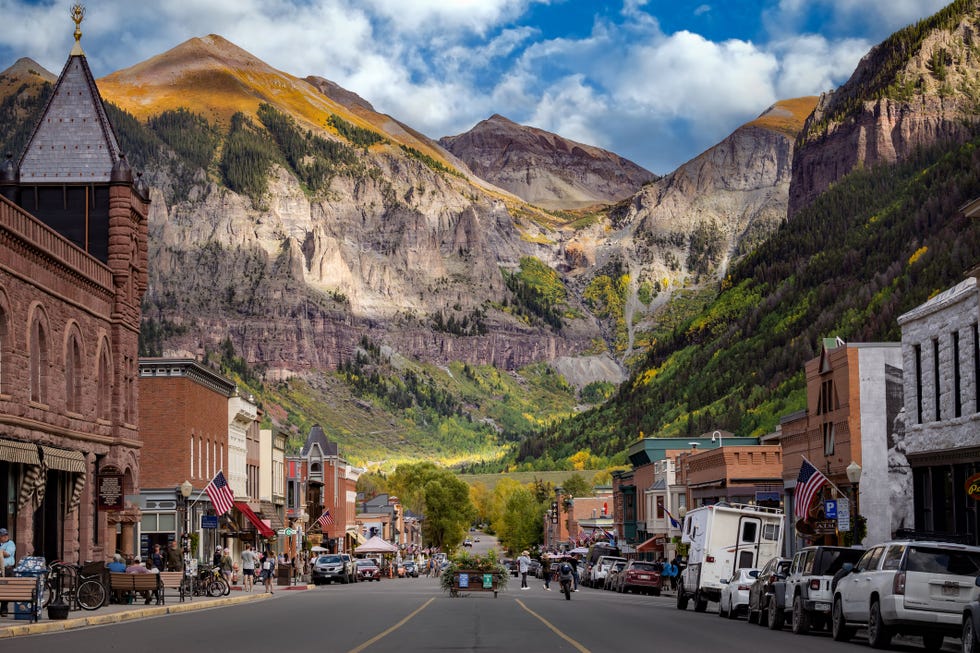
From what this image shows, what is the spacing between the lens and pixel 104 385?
56.4 meters

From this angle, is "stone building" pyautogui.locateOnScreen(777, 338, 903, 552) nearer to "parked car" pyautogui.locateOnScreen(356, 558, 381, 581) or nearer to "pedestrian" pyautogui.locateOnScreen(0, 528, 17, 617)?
"pedestrian" pyautogui.locateOnScreen(0, 528, 17, 617)

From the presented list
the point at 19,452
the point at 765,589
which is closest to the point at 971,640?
the point at 765,589

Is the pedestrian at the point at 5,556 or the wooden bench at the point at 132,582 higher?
the pedestrian at the point at 5,556

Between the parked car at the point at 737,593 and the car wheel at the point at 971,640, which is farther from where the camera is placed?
the parked car at the point at 737,593

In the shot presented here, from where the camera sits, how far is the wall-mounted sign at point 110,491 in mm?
52562

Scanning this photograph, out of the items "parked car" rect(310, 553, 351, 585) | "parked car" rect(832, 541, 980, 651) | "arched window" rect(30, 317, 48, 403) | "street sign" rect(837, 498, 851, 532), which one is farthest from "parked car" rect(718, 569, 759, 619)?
"parked car" rect(310, 553, 351, 585)

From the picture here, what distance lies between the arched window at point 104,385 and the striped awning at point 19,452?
10210mm

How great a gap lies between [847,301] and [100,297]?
128 m

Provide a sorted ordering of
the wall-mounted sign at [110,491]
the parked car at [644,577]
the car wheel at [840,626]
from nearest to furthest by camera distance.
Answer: the car wheel at [840,626] < the wall-mounted sign at [110,491] < the parked car at [644,577]

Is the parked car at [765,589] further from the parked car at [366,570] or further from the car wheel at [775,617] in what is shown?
the parked car at [366,570]

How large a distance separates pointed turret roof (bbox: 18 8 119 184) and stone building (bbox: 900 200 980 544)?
Answer: 33.0 metres

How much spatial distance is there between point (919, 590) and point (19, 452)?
93.0ft

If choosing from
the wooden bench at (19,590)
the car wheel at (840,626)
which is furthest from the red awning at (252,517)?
the car wheel at (840,626)

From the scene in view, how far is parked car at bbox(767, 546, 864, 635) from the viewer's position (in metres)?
32.2
